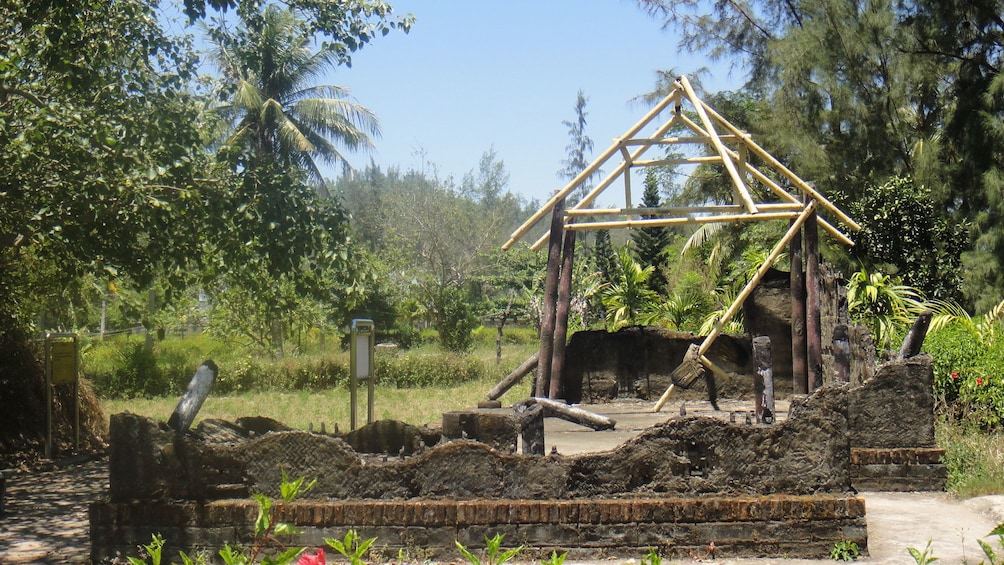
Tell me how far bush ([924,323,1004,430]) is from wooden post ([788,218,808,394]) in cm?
124

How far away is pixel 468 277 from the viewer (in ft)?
111

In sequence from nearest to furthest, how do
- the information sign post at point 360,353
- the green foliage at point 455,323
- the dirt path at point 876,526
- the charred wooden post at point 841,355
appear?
the dirt path at point 876,526 → the charred wooden post at point 841,355 → the information sign post at point 360,353 → the green foliage at point 455,323

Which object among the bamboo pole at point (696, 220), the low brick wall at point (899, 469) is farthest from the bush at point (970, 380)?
the bamboo pole at point (696, 220)

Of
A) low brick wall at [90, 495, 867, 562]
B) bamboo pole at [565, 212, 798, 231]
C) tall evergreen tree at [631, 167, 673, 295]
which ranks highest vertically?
tall evergreen tree at [631, 167, 673, 295]

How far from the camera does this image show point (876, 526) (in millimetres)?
6633

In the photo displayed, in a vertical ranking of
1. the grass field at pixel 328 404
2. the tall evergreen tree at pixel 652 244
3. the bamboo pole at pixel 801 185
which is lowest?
the grass field at pixel 328 404

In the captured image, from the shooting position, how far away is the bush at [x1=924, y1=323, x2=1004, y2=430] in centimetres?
939

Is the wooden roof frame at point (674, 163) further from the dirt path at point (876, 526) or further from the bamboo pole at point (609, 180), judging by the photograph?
the dirt path at point (876, 526)

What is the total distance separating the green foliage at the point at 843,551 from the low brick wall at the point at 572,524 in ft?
0.11

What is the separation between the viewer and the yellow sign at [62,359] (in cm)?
1065

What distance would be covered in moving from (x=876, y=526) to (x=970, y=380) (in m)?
3.73

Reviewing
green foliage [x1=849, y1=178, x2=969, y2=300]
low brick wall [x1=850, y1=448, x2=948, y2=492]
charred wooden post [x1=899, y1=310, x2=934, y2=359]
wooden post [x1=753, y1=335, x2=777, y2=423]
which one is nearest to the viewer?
low brick wall [x1=850, y1=448, x2=948, y2=492]

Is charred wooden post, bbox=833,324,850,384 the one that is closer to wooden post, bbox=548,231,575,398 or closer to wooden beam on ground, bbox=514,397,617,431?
wooden beam on ground, bbox=514,397,617,431

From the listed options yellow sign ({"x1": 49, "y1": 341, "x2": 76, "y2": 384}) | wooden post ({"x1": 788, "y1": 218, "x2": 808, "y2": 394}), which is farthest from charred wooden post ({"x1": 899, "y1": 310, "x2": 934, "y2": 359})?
yellow sign ({"x1": 49, "y1": 341, "x2": 76, "y2": 384})
